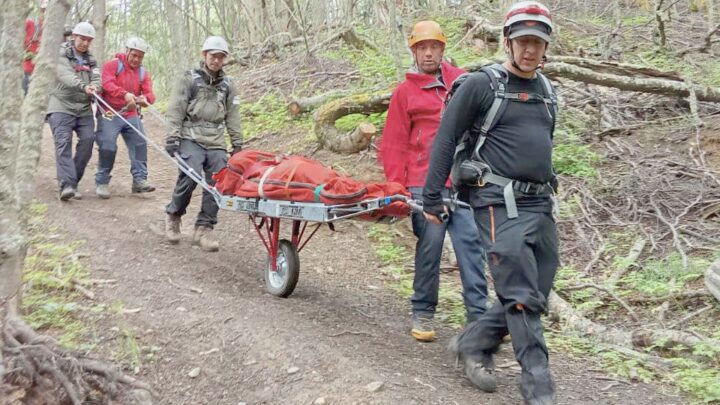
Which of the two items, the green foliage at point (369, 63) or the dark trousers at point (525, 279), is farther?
the green foliage at point (369, 63)

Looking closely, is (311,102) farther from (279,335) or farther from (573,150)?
(279,335)

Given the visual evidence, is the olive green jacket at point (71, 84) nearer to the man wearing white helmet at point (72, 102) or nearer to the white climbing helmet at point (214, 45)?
the man wearing white helmet at point (72, 102)

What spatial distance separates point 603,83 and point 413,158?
17.6ft

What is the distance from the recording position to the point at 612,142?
991 cm

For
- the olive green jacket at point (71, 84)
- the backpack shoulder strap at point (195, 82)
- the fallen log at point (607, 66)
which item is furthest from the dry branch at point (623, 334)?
the olive green jacket at point (71, 84)

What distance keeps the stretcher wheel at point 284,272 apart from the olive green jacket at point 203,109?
186cm

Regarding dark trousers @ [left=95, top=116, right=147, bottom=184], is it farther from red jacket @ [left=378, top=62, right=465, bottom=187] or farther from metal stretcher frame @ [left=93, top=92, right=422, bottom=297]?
red jacket @ [left=378, top=62, right=465, bottom=187]

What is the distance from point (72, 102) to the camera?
9047 millimetres

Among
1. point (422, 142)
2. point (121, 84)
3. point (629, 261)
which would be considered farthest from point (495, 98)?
point (121, 84)

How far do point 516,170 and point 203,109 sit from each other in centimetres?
444

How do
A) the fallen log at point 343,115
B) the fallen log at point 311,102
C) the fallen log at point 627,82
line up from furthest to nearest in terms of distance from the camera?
the fallen log at point 311,102, the fallen log at point 343,115, the fallen log at point 627,82

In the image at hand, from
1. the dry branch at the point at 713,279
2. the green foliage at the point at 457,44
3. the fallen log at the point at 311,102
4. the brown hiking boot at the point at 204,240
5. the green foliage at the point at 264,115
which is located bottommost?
the brown hiking boot at the point at 204,240

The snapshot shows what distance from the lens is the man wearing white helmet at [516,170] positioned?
13.1 feet

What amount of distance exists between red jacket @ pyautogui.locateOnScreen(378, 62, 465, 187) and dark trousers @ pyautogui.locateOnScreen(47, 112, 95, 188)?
17.7ft
